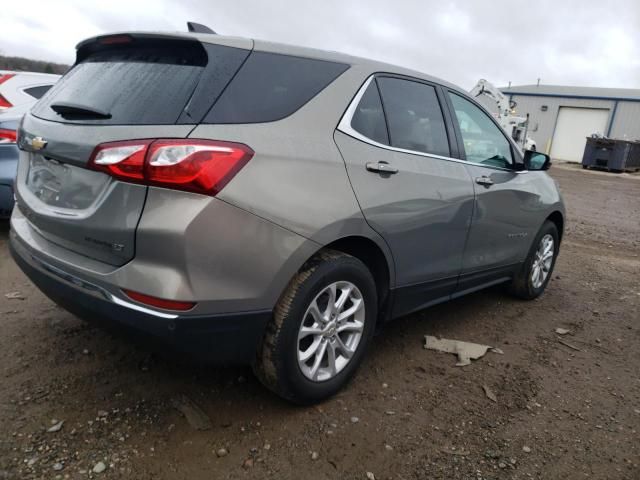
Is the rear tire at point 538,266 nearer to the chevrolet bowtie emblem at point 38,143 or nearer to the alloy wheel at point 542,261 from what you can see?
the alloy wheel at point 542,261

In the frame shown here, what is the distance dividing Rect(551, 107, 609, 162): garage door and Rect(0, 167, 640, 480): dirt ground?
31.3 metres

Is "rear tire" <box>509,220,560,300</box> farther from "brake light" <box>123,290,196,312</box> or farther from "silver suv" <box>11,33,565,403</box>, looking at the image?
"brake light" <box>123,290,196,312</box>

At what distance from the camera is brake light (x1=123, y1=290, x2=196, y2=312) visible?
195cm

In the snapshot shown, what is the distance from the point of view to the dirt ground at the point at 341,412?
2215 millimetres

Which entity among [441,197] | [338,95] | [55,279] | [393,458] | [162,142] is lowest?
[393,458]

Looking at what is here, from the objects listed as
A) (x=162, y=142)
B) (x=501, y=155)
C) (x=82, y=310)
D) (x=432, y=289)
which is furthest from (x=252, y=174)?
(x=501, y=155)

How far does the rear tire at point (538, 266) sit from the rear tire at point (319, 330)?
2180 mm

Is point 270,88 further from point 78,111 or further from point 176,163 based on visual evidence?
point 78,111

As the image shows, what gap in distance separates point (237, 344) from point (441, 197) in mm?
1551

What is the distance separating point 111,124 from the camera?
2.12m

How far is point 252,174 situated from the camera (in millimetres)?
2061

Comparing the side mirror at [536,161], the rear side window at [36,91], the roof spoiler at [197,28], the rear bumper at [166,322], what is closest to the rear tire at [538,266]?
the side mirror at [536,161]

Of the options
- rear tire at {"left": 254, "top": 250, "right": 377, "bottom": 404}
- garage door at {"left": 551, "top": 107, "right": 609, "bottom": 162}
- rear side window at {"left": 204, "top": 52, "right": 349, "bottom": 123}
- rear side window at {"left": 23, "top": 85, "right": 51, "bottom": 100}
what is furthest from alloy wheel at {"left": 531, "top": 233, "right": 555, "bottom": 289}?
garage door at {"left": 551, "top": 107, "right": 609, "bottom": 162}

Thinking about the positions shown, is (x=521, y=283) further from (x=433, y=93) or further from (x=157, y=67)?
(x=157, y=67)
